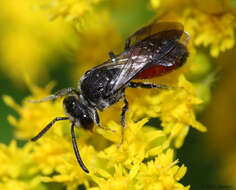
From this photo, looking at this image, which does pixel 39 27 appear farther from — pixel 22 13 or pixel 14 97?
pixel 14 97

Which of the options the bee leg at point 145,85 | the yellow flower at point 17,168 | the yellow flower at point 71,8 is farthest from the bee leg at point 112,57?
the yellow flower at point 17,168

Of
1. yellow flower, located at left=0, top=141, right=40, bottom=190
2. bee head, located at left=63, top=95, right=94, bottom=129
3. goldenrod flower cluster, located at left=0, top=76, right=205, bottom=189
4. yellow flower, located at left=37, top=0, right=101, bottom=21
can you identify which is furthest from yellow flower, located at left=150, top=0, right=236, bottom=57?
yellow flower, located at left=0, top=141, right=40, bottom=190

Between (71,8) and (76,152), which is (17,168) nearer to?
(76,152)

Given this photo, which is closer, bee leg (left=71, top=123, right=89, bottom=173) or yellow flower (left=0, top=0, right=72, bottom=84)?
bee leg (left=71, top=123, right=89, bottom=173)

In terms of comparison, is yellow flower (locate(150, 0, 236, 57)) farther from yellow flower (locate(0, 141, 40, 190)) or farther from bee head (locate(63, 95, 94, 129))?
yellow flower (locate(0, 141, 40, 190))

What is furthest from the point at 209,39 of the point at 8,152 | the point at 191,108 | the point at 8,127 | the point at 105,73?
the point at 8,127

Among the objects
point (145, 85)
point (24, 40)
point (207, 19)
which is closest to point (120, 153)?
point (145, 85)

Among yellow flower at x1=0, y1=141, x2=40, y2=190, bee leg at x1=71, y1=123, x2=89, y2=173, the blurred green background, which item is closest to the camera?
bee leg at x1=71, y1=123, x2=89, y2=173

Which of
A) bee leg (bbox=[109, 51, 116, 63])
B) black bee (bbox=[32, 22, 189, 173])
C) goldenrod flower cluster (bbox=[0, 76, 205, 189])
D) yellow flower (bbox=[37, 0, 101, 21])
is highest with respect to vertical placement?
yellow flower (bbox=[37, 0, 101, 21])
